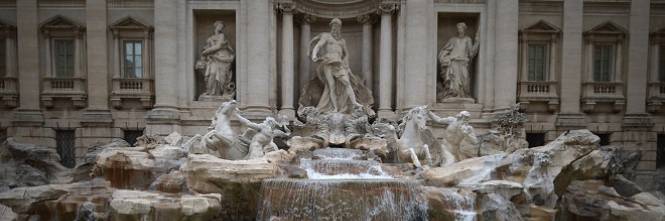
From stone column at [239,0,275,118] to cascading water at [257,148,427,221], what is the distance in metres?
5.82

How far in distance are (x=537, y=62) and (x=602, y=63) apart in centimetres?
240

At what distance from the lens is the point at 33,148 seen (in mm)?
12305

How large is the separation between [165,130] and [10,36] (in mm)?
6975

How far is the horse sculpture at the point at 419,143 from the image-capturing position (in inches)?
431

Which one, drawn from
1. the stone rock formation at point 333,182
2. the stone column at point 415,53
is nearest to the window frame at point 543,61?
the stone column at point 415,53

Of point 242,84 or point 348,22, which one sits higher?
point 348,22

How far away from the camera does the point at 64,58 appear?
593 inches

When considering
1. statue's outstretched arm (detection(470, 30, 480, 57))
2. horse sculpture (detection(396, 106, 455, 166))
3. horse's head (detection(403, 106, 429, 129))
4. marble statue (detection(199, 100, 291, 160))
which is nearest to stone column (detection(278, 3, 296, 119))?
marble statue (detection(199, 100, 291, 160))

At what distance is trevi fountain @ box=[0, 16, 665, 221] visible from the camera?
8305mm

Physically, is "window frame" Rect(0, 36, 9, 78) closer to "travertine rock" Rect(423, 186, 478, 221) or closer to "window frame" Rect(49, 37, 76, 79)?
"window frame" Rect(49, 37, 76, 79)

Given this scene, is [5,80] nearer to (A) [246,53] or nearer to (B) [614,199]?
(A) [246,53]

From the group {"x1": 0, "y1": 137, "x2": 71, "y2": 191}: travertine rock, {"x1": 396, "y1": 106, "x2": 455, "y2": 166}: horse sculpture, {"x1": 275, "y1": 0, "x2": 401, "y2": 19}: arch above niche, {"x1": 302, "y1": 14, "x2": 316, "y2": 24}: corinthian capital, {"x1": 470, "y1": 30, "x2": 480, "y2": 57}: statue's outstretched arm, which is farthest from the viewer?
{"x1": 302, "y1": 14, "x2": 316, "y2": 24}: corinthian capital

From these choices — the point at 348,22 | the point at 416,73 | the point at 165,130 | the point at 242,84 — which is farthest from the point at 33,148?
the point at 416,73

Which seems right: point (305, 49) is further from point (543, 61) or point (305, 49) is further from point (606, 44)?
point (606, 44)
